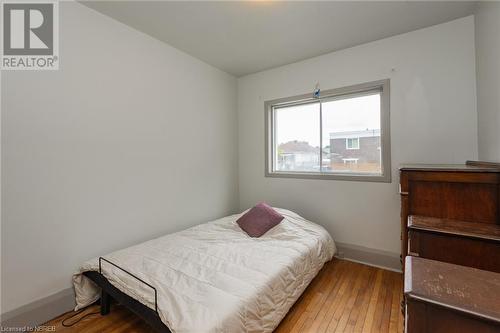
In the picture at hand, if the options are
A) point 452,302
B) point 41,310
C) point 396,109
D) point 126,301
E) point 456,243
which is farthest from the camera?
point 396,109

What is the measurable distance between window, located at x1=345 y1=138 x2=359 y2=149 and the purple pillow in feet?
4.12

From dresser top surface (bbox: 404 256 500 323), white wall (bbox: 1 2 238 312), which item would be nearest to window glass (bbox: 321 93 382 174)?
white wall (bbox: 1 2 238 312)

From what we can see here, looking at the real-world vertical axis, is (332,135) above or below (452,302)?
above

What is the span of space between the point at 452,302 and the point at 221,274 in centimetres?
134

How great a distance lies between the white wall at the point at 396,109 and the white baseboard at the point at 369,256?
0.20 ft

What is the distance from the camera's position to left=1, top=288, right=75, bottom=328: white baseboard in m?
1.59

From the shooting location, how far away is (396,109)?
2.45 metres

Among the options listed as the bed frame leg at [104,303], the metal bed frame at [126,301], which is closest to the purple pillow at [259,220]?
the metal bed frame at [126,301]

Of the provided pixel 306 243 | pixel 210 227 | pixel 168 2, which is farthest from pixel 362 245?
pixel 168 2

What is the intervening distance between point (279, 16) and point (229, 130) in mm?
1770

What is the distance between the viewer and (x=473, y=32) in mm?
2102

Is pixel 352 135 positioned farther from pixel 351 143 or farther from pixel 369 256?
pixel 369 256

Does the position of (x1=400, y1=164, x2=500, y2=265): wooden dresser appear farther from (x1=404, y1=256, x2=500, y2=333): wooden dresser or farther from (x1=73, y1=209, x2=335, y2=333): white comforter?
A: (x1=73, y1=209, x2=335, y2=333): white comforter

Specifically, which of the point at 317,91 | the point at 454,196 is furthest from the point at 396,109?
the point at 454,196
